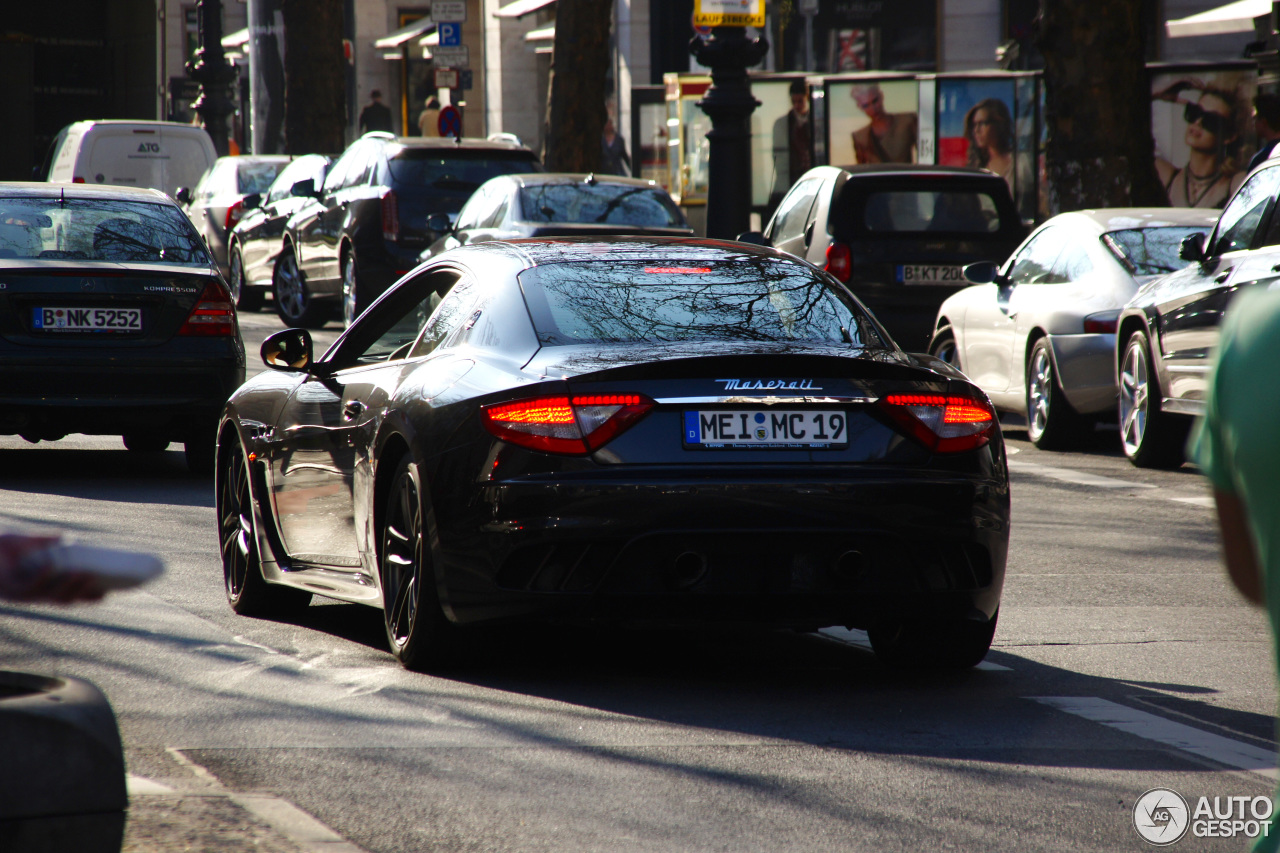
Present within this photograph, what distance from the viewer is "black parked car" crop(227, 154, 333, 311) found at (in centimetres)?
2191

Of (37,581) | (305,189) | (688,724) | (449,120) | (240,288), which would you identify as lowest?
(688,724)

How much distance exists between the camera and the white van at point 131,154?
77.1 ft

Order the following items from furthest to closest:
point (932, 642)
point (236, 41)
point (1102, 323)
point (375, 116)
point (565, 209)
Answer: point (236, 41), point (375, 116), point (565, 209), point (1102, 323), point (932, 642)

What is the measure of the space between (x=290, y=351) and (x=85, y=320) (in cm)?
433

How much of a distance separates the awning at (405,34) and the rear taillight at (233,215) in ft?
107

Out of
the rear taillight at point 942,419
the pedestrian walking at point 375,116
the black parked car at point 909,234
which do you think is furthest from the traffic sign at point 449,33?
the rear taillight at point 942,419

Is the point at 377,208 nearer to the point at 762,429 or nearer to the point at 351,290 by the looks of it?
the point at 351,290

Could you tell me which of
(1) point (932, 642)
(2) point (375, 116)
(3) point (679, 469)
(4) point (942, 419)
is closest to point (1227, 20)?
(1) point (932, 642)

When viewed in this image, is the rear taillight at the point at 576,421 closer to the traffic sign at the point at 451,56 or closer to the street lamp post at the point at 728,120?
the street lamp post at the point at 728,120

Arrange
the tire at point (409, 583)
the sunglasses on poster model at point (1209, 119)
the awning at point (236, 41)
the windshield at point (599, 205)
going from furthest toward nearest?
the awning at point (236, 41)
the sunglasses on poster model at point (1209, 119)
the windshield at point (599, 205)
the tire at point (409, 583)

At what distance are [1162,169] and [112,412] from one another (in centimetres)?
1637

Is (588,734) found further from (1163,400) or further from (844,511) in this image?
(1163,400)

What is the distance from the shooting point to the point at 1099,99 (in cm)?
1723

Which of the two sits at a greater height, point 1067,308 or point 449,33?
point 449,33
